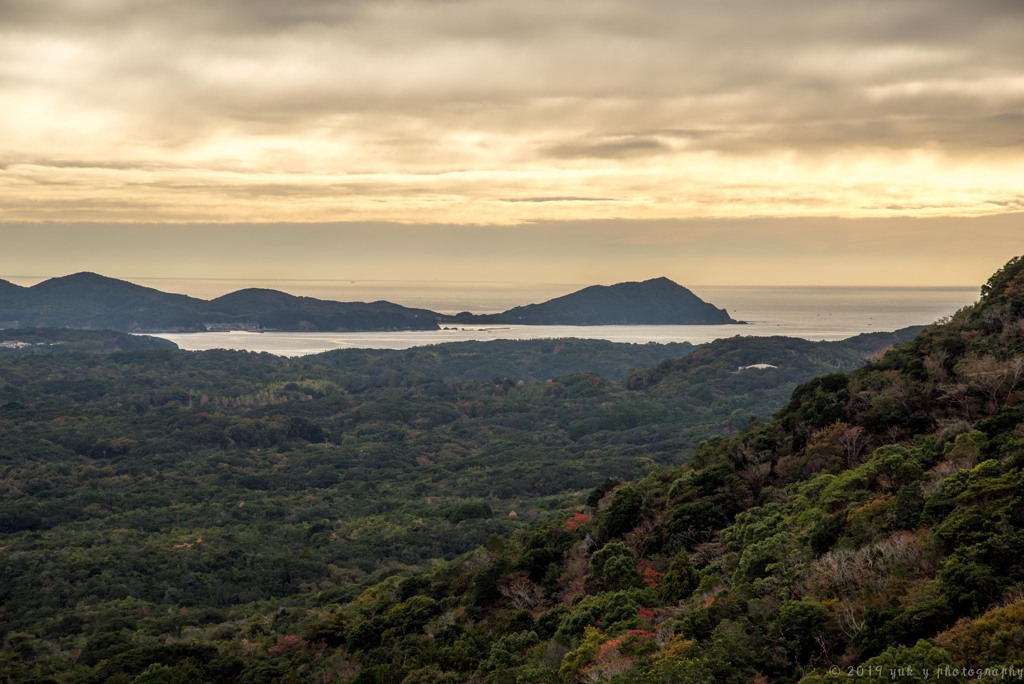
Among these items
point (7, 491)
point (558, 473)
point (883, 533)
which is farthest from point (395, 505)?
point (883, 533)

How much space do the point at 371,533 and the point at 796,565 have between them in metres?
67.3

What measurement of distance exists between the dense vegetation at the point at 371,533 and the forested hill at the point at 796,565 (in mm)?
204

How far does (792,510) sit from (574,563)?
39.0 feet

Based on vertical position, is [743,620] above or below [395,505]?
above

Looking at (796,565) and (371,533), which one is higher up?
(796,565)

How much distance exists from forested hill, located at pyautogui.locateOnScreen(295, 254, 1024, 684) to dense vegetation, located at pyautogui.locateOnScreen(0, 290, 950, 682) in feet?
0.67

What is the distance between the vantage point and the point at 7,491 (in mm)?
102625

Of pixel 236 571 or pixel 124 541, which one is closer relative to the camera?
pixel 236 571

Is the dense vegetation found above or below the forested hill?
below

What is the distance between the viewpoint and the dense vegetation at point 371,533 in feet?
119

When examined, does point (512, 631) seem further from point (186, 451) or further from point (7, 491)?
point (186, 451)

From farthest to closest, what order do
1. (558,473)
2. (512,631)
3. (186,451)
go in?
(186,451), (558,473), (512,631)

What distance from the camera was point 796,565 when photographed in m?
27.5

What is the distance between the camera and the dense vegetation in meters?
36.2
